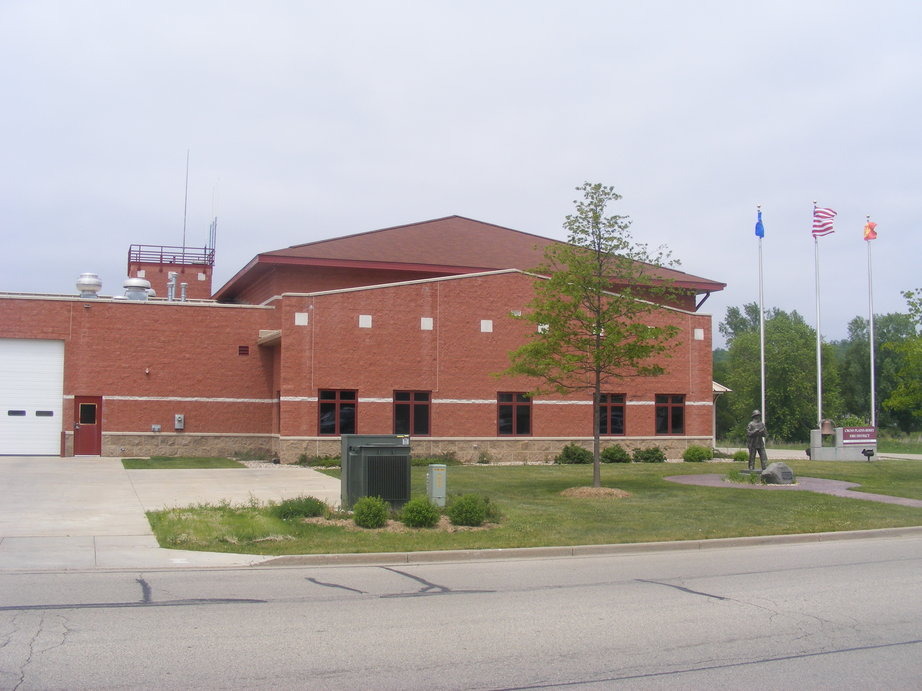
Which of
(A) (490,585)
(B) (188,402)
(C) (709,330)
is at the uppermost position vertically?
(C) (709,330)

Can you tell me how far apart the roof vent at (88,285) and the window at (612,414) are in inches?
766

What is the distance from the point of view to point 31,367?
31.6 metres

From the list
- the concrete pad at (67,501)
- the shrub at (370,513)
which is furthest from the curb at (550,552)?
the concrete pad at (67,501)

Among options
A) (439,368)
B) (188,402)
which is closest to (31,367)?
(188,402)

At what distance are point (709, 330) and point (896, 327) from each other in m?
74.8

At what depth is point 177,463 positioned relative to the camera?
29500 millimetres

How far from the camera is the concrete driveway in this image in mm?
12203

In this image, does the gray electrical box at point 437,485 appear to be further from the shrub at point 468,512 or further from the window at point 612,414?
the window at point 612,414

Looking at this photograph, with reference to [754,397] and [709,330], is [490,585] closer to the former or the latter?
[709,330]

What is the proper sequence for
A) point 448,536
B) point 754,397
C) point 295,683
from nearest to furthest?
point 295,683 → point 448,536 → point 754,397

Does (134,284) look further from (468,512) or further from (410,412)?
(468,512)

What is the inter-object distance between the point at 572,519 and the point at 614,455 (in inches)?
664

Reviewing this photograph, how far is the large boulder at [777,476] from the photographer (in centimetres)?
2322

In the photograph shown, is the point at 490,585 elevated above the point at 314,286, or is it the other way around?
the point at 314,286
